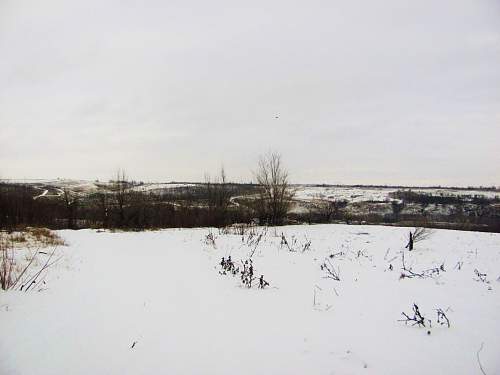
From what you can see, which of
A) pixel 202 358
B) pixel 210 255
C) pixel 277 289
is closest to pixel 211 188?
pixel 210 255

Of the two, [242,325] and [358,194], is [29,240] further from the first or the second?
[358,194]

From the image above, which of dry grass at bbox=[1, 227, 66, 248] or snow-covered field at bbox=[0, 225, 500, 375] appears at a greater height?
dry grass at bbox=[1, 227, 66, 248]

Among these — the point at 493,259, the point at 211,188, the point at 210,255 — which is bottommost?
the point at 493,259

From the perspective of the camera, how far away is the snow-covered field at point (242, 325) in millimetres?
2852

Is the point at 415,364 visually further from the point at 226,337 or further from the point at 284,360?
the point at 226,337

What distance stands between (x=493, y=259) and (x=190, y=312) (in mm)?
10696

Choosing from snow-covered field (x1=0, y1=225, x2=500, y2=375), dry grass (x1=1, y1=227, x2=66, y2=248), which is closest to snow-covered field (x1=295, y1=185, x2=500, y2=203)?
dry grass (x1=1, y1=227, x2=66, y2=248)

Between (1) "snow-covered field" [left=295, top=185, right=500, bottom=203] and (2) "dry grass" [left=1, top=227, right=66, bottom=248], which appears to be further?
(1) "snow-covered field" [left=295, top=185, right=500, bottom=203]

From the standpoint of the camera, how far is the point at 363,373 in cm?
274

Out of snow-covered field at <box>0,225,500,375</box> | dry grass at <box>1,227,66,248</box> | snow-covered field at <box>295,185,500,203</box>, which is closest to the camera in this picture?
snow-covered field at <box>0,225,500,375</box>

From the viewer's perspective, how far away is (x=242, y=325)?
3.73 m

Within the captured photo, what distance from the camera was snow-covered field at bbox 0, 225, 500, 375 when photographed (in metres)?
2.85

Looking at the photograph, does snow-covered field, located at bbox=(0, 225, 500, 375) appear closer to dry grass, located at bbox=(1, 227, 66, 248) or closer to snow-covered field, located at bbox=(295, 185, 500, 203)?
dry grass, located at bbox=(1, 227, 66, 248)

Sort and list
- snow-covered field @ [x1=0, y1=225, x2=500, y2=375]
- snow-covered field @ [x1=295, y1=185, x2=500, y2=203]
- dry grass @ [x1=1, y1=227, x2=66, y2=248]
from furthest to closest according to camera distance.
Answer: snow-covered field @ [x1=295, y1=185, x2=500, y2=203]
dry grass @ [x1=1, y1=227, x2=66, y2=248]
snow-covered field @ [x1=0, y1=225, x2=500, y2=375]
